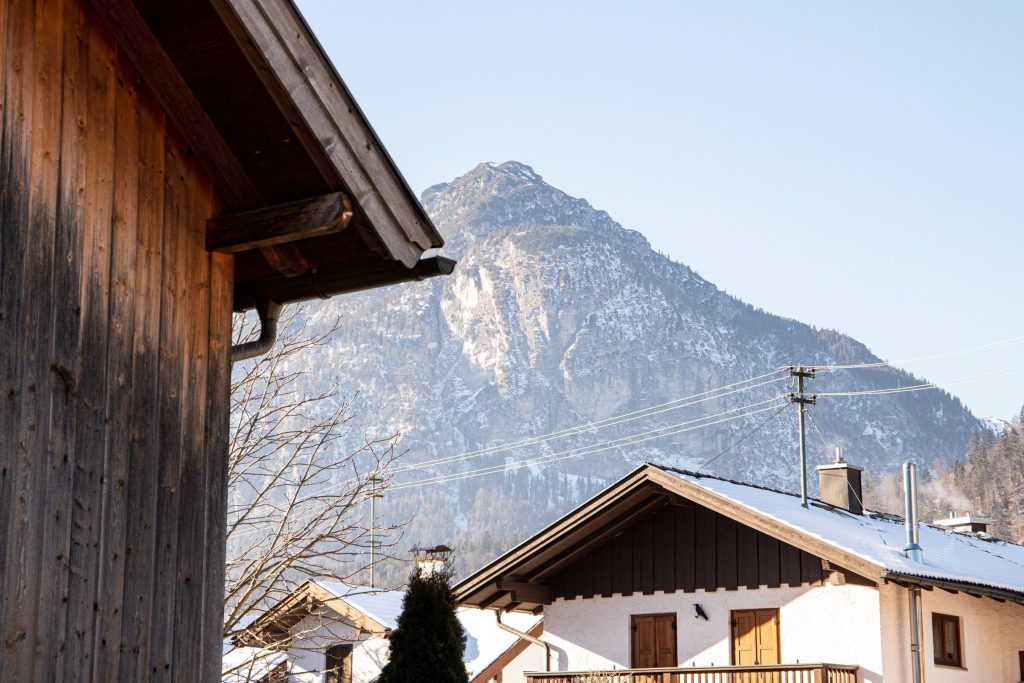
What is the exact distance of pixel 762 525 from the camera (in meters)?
20.1

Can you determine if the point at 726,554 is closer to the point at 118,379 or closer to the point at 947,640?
the point at 947,640

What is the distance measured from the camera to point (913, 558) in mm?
20984

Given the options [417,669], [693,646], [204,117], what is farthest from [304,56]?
[693,646]

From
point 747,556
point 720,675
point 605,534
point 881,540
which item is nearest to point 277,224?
point 720,675

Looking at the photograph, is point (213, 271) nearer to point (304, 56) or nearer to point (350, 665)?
point (304, 56)

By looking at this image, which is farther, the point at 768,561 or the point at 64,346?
the point at 768,561

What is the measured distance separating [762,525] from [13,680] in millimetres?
17010

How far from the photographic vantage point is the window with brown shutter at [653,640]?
2141 centimetres

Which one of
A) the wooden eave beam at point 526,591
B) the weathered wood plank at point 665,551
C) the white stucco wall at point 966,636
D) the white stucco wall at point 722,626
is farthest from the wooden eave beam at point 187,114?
the wooden eave beam at point 526,591

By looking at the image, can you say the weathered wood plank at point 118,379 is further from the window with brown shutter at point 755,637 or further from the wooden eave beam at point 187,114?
the window with brown shutter at point 755,637

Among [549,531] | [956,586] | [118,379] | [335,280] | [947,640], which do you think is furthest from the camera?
[549,531]

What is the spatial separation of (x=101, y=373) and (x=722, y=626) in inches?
694

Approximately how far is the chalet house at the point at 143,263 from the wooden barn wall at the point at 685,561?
53.2ft

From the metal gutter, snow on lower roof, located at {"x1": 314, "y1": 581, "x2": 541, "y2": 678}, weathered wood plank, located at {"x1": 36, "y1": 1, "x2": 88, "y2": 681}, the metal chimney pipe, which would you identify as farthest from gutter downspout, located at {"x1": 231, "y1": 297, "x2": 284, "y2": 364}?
snow on lower roof, located at {"x1": 314, "y1": 581, "x2": 541, "y2": 678}
